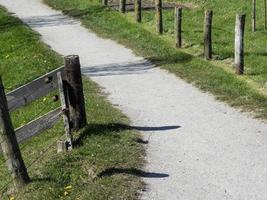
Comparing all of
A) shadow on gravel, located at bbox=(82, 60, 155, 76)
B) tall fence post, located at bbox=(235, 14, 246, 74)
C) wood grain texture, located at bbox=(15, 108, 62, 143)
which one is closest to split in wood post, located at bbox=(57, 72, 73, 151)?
wood grain texture, located at bbox=(15, 108, 62, 143)

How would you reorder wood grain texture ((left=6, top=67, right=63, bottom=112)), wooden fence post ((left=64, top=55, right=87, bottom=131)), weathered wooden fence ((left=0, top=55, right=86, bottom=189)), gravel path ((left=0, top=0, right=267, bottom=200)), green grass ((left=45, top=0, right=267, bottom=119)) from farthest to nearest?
green grass ((left=45, top=0, right=267, bottom=119))
wooden fence post ((left=64, top=55, right=87, bottom=131))
weathered wooden fence ((left=0, top=55, right=86, bottom=189))
wood grain texture ((left=6, top=67, right=63, bottom=112))
gravel path ((left=0, top=0, right=267, bottom=200))

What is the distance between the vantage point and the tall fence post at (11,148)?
8594 mm

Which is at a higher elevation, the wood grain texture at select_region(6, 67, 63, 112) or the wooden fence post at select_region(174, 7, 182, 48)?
the wood grain texture at select_region(6, 67, 63, 112)

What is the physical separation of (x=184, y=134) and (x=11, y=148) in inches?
148

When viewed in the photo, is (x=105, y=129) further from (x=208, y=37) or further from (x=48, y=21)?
(x=48, y=21)

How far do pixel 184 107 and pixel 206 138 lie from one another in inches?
81.7

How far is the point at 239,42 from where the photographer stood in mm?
14953

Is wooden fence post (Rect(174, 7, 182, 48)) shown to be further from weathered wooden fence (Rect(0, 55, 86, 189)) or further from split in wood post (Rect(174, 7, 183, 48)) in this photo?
weathered wooden fence (Rect(0, 55, 86, 189))

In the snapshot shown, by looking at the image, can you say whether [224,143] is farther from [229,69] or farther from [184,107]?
[229,69]

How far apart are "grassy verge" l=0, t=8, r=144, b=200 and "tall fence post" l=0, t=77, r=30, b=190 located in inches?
7.7

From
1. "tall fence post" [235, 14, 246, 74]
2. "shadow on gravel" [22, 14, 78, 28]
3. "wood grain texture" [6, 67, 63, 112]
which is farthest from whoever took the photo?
"shadow on gravel" [22, 14, 78, 28]

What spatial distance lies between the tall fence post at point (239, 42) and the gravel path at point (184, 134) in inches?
63.7

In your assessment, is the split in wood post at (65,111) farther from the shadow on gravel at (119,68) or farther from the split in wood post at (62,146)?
the shadow on gravel at (119,68)

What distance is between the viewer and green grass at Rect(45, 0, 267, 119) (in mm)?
13305
